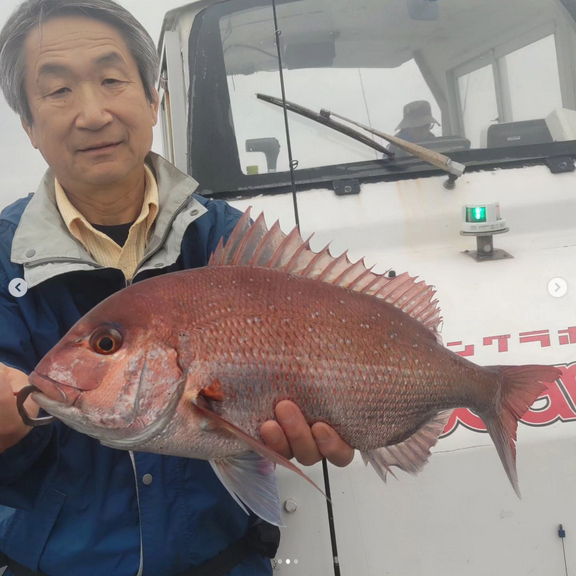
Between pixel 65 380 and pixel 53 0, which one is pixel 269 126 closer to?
pixel 53 0

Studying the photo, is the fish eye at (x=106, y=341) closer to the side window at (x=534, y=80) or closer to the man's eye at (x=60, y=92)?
the man's eye at (x=60, y=92)

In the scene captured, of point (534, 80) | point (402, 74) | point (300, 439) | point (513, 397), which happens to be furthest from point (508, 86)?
point (300, 439)

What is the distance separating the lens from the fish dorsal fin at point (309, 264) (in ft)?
4.31

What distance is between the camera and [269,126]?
8.07ft

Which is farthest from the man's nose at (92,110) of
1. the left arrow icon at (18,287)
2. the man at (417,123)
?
the man at (417,123)

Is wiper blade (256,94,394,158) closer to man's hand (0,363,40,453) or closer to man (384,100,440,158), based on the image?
man (384,100,440,158)

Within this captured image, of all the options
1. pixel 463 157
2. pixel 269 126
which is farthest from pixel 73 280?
pixel 463 157

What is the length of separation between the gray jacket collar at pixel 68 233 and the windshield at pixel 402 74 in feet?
2.53

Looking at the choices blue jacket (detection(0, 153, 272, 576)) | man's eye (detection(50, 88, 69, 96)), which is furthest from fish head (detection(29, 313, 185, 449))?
man's eye (detection(50, 88, 69, 96))

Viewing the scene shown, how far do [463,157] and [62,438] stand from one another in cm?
184

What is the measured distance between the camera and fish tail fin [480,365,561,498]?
143 cm

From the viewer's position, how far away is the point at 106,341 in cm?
114

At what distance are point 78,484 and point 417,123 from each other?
1973 millimetres

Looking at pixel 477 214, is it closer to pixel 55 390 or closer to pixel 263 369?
pixel 263 369
